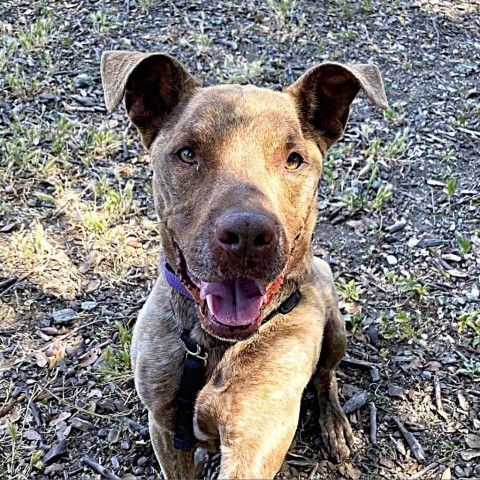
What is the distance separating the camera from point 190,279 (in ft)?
10.4

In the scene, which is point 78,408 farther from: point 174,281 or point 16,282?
point 174,281

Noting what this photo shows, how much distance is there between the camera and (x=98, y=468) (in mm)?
3891

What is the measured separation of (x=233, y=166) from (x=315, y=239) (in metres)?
2.53

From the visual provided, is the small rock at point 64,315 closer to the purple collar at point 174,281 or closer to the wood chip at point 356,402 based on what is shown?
the purple collar at point 174,281

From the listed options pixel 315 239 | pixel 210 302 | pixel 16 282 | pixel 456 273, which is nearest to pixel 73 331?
pixel 16 282

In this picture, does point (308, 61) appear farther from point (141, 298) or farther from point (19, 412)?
point (19, 412)

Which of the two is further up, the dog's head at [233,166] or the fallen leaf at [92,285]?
the dog's head at [233,166]

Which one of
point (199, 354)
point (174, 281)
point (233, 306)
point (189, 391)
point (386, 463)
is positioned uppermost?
point (233, 306)

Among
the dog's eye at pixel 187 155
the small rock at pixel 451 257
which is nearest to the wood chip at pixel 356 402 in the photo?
the small rock at pixel 451 257

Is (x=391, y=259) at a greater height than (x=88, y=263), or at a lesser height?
lesser

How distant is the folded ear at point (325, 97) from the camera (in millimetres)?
3547

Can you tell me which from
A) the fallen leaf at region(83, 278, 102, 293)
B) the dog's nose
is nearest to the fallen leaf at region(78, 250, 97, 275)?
the fallen leaf at region(83, 278, 102, 293)

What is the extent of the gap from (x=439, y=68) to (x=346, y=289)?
148 inches

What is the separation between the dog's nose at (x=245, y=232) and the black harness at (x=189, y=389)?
0.72 m
